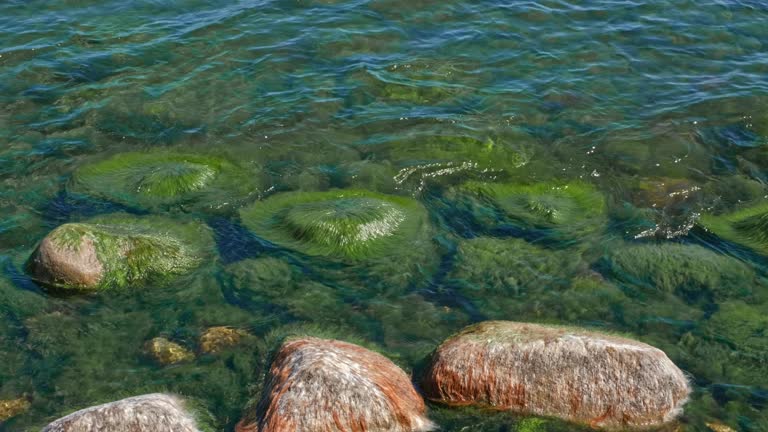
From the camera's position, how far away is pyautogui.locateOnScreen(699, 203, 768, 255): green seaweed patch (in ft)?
39.3

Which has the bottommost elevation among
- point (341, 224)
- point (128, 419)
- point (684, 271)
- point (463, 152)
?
point (684, 271)

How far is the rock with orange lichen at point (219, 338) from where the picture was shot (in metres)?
10.0

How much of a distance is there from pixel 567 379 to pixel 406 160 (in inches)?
231

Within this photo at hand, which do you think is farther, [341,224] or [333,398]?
[341,224]

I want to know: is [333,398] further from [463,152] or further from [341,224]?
[463,152]

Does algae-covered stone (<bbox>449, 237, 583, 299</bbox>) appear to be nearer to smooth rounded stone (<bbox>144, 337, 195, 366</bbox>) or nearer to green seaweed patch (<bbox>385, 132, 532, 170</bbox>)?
green seaweed patch (<bbox>385, 132, 532, 170</bbox>)

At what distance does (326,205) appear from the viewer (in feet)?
40.1

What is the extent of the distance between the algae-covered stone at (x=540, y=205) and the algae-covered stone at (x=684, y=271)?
82cm

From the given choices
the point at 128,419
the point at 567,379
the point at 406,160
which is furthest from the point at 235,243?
the point at 567,379

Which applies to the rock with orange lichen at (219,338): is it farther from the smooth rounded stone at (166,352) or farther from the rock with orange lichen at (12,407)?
the rock with orange lichen at (12,407)

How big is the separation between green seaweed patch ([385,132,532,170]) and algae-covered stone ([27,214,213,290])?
403 cm

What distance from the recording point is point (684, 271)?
11.3 meters

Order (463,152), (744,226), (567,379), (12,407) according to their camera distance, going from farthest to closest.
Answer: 1. (463,152)
2. (744,226)
3. (12,407)
4. (567,379)

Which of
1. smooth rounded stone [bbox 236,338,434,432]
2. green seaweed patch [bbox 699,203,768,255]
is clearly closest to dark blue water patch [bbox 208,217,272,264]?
smooth rounded stone [bbox 236,338,434,432]
